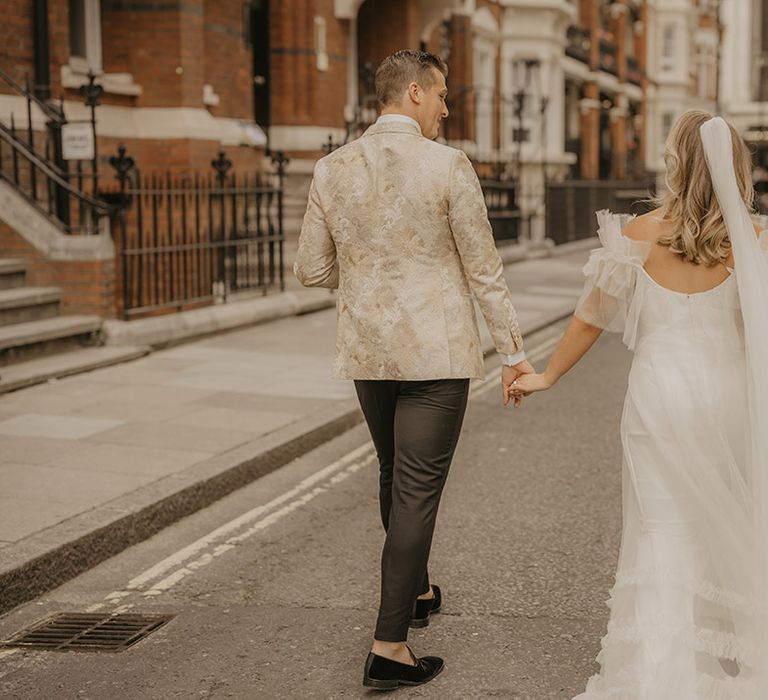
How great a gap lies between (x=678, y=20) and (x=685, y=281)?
52983 mm

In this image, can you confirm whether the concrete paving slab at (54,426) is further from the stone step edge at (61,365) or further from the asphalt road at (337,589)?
the asphalt road at (337,589)

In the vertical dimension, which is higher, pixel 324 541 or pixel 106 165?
pixel 106 165

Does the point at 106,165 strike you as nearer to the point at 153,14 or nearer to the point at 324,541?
the point at 153,14

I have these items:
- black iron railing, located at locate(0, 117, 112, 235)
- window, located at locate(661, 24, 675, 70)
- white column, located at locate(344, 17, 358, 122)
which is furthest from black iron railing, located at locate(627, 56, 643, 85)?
black iron railing, located at locate(0, 117, 112, 235)

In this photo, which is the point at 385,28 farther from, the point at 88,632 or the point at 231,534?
the point at 88,632

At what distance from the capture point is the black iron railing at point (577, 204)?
2909cm

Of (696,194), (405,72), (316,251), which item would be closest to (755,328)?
(696,194)

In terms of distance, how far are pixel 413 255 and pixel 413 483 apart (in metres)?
0.77

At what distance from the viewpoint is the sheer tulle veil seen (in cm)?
367

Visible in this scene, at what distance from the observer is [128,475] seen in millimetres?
7090

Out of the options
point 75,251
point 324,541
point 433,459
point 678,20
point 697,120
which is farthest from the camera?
point 678,20

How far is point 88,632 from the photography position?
5066mm

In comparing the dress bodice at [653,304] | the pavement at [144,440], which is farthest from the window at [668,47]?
the dress bodice at [653,304]

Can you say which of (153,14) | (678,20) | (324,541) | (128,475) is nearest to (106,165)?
(153,14)
